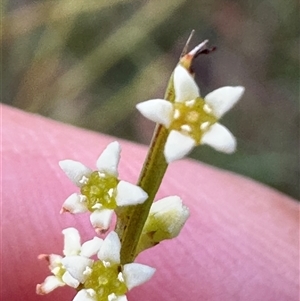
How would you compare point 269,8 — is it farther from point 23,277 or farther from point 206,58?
point 23,277

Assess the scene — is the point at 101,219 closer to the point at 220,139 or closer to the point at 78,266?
the point at 78,266

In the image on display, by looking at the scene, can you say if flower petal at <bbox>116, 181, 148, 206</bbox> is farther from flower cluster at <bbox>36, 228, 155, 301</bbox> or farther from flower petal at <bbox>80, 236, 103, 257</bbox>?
flower petal at <bbox>80, 236, 103, 257</bbox>

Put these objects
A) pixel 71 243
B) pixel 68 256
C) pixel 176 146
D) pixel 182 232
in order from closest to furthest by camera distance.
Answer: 1. pixel 176 146
2. pixel 68 256
3. pixel 71 243
4. pixel 182 232

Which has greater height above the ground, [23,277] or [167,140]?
[167,140]

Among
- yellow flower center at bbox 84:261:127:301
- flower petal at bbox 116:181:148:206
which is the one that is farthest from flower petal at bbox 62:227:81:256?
flower petal at bbox 116:181:148:206

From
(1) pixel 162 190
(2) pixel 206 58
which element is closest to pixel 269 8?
(2) pixel 206 58

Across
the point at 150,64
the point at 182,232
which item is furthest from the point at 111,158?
the point at 150,64

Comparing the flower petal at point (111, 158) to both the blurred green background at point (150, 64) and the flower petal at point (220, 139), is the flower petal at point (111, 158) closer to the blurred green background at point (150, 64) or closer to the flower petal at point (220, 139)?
the flower petal at point (220, 139)
